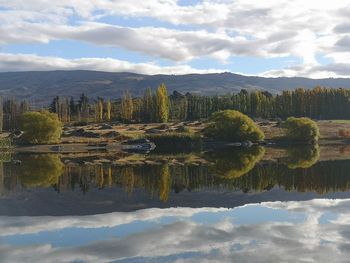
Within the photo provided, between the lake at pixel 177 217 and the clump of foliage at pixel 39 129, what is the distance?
211 ft

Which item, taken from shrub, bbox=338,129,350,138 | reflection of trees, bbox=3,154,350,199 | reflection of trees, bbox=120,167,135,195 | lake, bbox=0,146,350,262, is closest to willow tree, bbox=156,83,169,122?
shrub, bbox=338,129,350,138

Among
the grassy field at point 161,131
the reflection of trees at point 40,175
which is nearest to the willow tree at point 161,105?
the grassy field at point 161,131

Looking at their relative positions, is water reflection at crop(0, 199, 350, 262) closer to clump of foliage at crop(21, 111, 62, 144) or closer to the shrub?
clump of foliage at crop(21, 111, 62, 144)

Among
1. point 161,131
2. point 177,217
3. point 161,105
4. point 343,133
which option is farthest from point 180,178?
point 161,105

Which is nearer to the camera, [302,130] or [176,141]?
[176,141]

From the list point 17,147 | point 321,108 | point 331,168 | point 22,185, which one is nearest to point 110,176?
point 22,185

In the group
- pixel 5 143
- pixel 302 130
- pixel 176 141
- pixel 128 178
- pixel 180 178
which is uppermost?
pixel 302 130

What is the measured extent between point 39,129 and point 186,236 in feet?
329

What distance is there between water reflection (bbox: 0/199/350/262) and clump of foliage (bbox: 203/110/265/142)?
3531 inches

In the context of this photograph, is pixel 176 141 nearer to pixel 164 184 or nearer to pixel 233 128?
pixel 233 128

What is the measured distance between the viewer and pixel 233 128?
122000 millimetres

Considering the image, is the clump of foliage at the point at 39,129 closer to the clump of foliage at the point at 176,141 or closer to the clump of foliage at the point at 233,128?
the clump of foliage at the point at 176,141

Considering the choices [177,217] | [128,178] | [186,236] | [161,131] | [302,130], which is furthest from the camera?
[161,131]

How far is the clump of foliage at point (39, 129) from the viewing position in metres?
118
